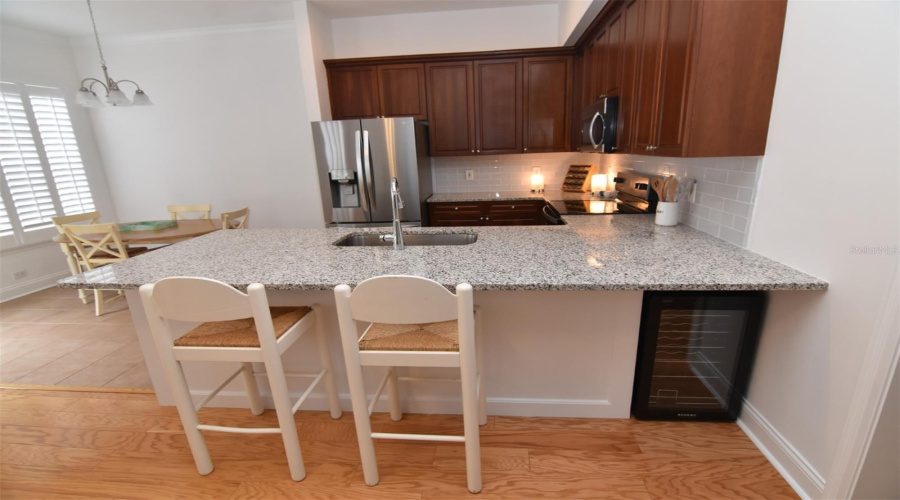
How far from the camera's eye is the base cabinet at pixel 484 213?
375 centimetres

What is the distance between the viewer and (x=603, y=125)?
2578 mm

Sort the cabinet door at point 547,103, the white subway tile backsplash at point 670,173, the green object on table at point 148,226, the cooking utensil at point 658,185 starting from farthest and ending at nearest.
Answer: the cabinet door at point 547,103 < the green object on table at point 148,226 < the cooking utensil at point 658,185 < the white subway tile backsplash at point 670,173

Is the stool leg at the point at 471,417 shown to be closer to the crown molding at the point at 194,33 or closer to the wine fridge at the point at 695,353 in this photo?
the wine fridge at the point at 695,353

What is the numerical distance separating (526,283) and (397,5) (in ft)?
11.0

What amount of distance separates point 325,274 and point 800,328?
1.83m

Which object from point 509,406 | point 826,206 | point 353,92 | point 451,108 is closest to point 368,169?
point 353,92

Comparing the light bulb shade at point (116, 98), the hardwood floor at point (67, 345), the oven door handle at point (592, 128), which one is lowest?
the hardwood floor at point (67, 345)

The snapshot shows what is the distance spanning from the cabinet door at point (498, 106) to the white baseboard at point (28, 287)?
184 inches

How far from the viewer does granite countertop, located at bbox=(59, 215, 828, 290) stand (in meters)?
1.33

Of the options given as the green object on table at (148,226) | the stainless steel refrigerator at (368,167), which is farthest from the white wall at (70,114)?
the stainless steel refrigerator at (368,167)

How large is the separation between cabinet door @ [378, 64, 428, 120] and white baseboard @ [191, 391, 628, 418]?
2750mm

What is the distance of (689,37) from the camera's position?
1.55 m

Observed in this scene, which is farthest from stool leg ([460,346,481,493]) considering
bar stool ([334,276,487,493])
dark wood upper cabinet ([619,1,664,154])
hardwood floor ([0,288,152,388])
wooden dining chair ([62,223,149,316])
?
wooden dining chair ([62,223,149,316])

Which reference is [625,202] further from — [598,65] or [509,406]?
[509,406]
